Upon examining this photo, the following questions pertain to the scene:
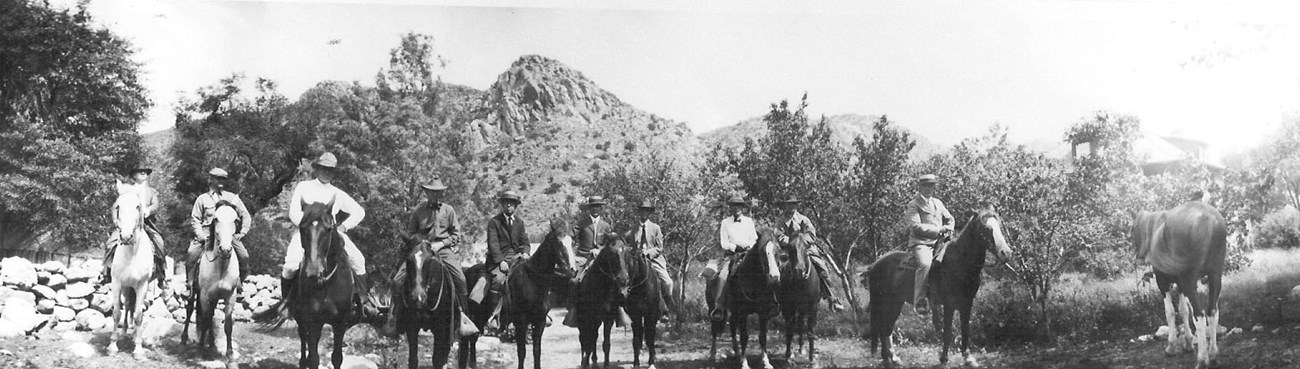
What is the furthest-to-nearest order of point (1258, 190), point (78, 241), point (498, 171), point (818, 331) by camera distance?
1. point (498, 171)
2. point (78, 241)
3. point (818, 331)
4. point (1258, 190)

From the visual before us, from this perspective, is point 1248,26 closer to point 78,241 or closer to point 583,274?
point 583,274

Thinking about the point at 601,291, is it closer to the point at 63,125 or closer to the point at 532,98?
the point at 532,98

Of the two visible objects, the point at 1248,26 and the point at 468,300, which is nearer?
the point at 468,300

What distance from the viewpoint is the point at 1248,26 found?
31.2 feet

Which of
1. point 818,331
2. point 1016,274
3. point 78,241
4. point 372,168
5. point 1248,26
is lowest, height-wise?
point 818,331

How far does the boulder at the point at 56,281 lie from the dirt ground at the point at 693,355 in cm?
187

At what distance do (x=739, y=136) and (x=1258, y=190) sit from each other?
7239 millimetres

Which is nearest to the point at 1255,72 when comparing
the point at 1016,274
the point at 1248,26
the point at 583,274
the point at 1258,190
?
the point at 1248,26

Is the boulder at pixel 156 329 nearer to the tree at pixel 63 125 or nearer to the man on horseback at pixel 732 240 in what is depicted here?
the tree at pixel 63 125

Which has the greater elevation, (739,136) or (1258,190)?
(739,136)

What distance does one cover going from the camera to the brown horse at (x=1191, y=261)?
25.6ft

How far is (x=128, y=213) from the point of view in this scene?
29.3 ft

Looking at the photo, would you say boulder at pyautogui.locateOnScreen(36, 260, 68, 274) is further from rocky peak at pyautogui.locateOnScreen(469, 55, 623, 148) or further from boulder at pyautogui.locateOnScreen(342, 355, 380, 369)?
rocky peak at pyautogui.locateOnScreen(469, 55, 623, 148)

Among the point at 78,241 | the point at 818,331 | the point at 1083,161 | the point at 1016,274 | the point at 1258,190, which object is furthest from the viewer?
the point at 78,241
